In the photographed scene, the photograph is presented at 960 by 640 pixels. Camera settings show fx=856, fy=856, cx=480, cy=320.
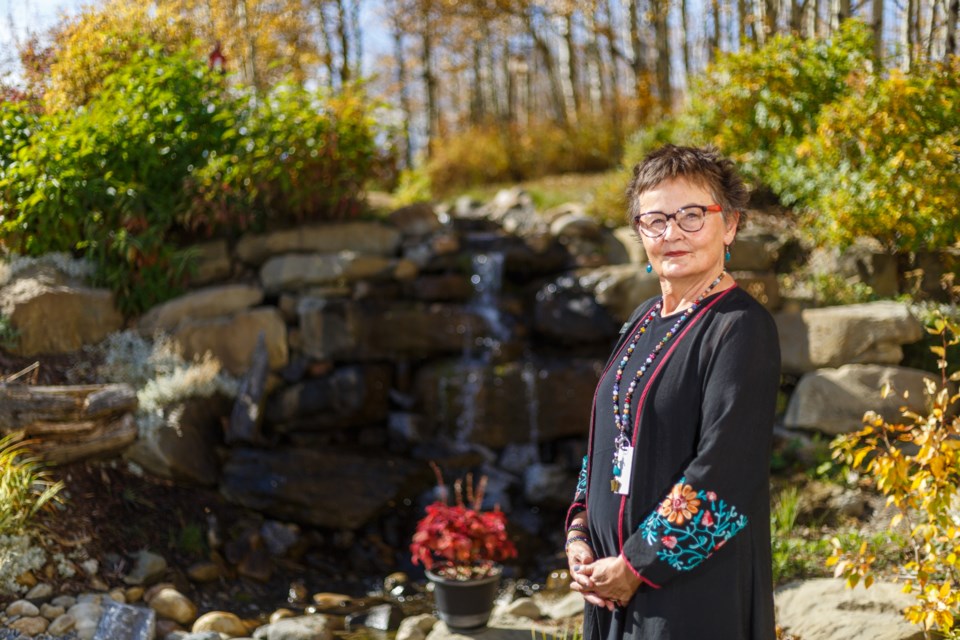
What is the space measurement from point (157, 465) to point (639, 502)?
14.7 ft

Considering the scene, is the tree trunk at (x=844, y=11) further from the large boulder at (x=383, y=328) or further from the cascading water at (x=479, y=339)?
the large boulder at (x=383, y=328)

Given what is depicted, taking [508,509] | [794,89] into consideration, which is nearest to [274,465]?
[508,509]

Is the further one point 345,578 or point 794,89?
point 794,89

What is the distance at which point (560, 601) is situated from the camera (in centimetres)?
511

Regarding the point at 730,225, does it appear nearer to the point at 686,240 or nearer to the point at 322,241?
the point at 686,240

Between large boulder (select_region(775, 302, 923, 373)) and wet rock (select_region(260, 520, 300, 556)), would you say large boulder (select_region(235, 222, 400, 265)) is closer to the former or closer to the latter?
wet rock (select_region(260, 520, 300, 556))

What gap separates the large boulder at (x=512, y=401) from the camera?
7004 mm

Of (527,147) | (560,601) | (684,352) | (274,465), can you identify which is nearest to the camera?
(684,352)

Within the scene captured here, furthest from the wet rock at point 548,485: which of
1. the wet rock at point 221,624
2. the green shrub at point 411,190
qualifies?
the green shrub at point 411,190

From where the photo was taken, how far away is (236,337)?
6.94 meters

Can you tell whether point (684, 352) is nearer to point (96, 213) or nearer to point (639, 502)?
point (639, 502)

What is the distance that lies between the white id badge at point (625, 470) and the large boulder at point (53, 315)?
5.36 meters

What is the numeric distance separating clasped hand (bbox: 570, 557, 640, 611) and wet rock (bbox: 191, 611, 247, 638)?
3091 mm

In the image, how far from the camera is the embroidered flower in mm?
1938
